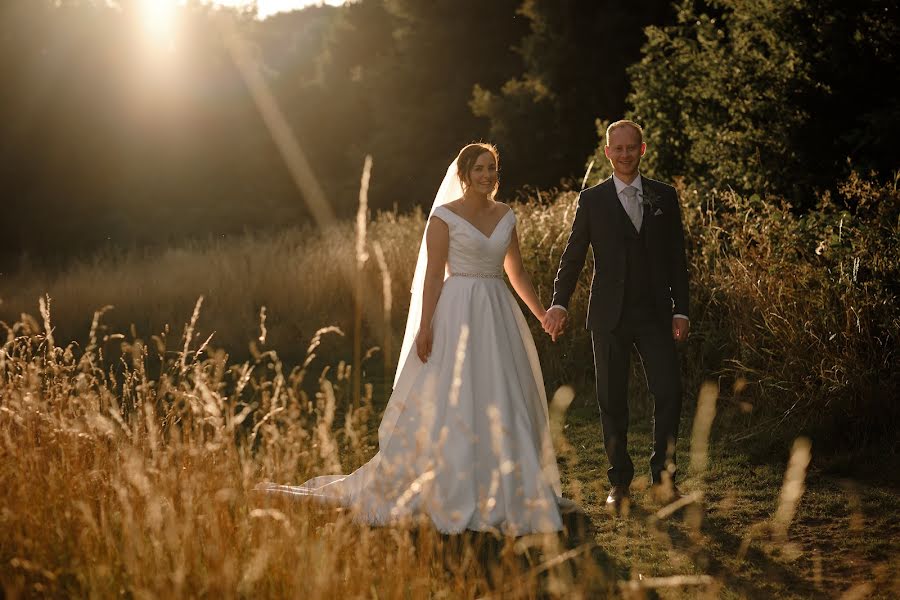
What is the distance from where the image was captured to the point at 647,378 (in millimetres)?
4965

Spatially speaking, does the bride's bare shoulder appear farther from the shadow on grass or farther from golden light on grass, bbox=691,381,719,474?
golden light on grass, bbox=691,381,719,474

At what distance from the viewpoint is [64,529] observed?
3.45 m

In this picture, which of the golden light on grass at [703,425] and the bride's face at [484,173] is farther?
the golden light on grass at [703,425]

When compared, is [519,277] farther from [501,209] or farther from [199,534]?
[199,534]

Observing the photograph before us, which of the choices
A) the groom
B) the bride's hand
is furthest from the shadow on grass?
the bride's hand

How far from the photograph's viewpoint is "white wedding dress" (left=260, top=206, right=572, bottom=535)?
183 inches

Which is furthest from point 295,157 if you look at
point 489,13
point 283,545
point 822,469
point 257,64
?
point 283,545

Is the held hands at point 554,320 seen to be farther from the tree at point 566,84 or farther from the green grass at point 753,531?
the tree at point 566,84

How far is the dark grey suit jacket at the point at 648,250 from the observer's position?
16.1 feet

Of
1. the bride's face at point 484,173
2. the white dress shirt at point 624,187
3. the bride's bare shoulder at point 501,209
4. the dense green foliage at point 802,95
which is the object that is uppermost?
the dense green foliage at point 802,95

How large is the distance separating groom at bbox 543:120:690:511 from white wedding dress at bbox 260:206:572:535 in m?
0.31

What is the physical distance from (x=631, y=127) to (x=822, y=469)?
7.74 feet

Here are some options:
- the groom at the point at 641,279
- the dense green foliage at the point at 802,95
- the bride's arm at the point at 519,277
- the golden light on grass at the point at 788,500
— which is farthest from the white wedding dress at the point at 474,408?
the dense green foliage at the point at 802,95

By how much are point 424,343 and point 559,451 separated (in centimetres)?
194
